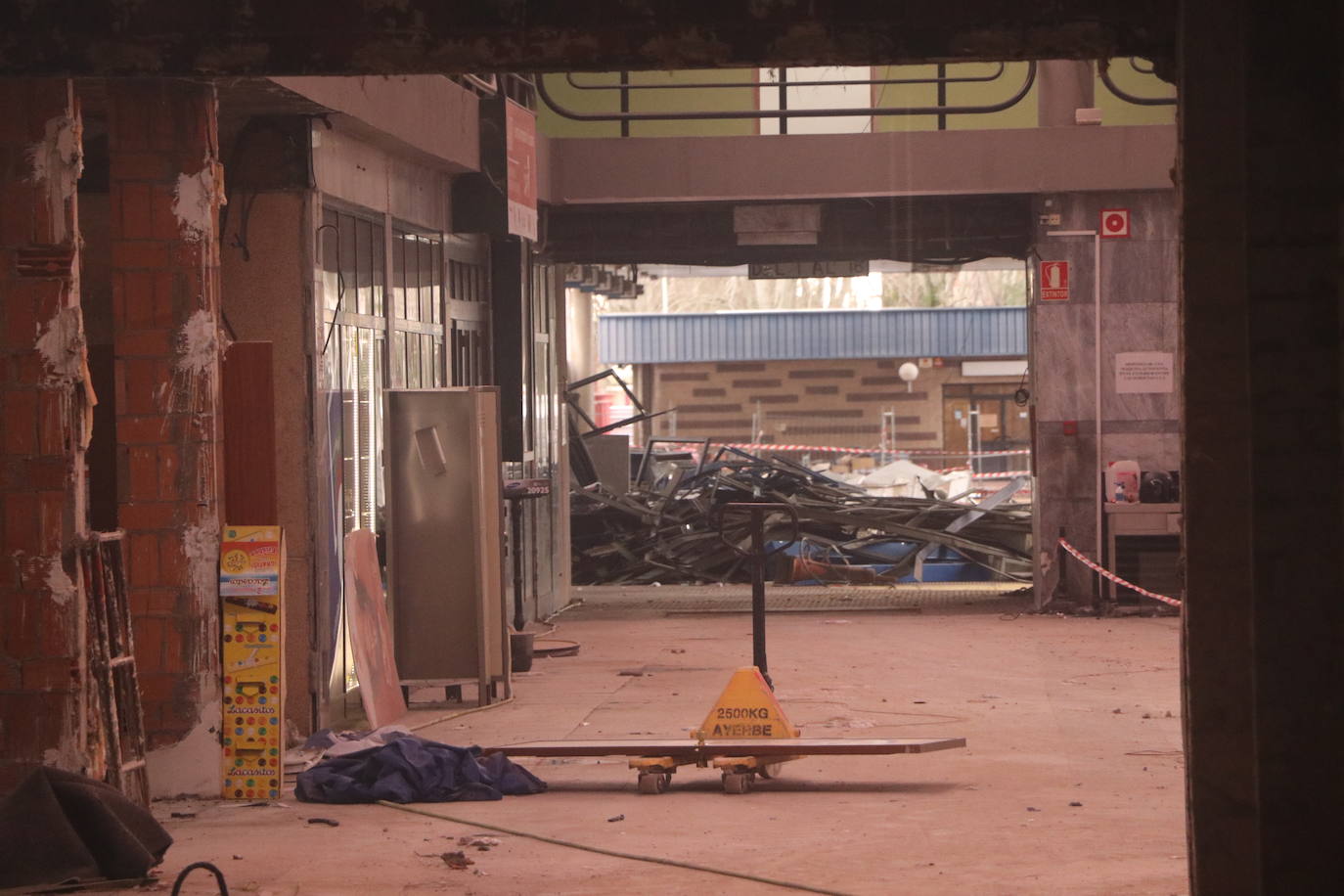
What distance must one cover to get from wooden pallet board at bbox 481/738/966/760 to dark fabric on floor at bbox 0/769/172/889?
2.36 meters

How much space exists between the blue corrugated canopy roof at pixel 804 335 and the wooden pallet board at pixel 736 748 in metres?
31.2

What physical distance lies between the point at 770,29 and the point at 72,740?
4.05 meters

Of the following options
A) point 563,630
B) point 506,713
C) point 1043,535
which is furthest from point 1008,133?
point 506,713

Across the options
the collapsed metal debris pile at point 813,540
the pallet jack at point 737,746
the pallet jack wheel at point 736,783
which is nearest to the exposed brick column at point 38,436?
the pallet jack at point 737,746

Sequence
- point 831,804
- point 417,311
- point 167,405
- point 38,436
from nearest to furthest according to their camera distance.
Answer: point 38,436
point 831,804
point 167,405
point 417,311

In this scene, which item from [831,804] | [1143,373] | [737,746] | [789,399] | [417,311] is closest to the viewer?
[831,804]

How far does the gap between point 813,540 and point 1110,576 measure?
198 inches

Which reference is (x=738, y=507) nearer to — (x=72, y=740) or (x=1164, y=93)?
(x=72, y=740)

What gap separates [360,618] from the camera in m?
9.76

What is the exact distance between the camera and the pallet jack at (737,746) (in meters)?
7.92

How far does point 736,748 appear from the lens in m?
7.97

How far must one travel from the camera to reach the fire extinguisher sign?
14.7 m

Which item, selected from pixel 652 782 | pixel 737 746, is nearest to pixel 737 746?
pixel 737 746

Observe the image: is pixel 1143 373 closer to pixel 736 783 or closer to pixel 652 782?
pixel 736 783
